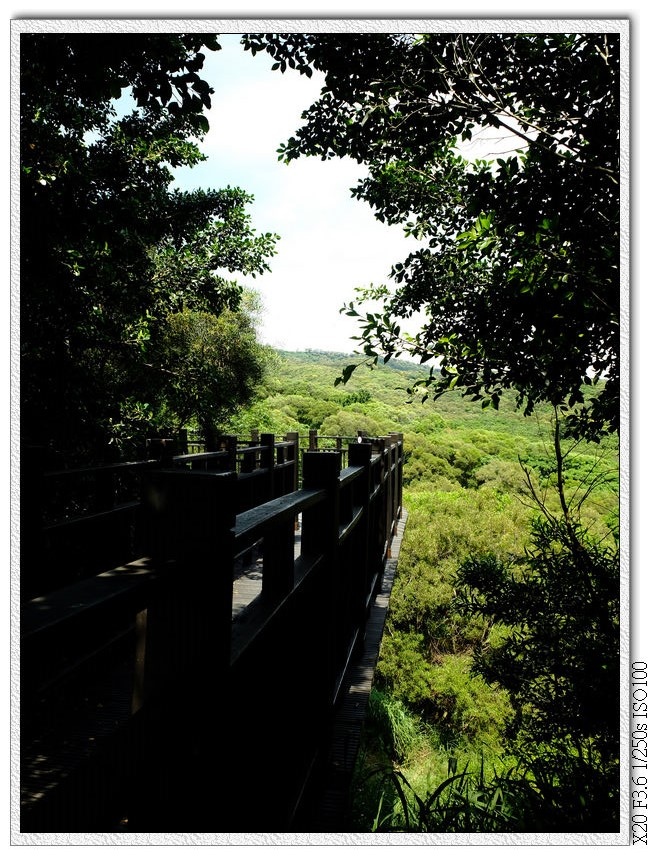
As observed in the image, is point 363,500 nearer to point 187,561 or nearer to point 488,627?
point 187,561

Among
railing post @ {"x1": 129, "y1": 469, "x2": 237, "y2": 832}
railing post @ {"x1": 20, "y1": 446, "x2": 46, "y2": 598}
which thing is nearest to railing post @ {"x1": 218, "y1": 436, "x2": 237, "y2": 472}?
railing post @ {"x1": 20, "y1": 446, "x2": 46, "y2": 598}

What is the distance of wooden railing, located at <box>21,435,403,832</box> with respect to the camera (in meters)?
0.73

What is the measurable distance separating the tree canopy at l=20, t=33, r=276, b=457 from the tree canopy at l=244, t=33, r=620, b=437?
679 mm

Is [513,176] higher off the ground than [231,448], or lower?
higher

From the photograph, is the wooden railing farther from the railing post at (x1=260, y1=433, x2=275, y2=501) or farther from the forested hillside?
the railing post at (x1=260, y1=433, x2=275, y2=501)

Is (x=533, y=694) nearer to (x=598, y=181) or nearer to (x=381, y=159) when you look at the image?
(x=598, y=181)

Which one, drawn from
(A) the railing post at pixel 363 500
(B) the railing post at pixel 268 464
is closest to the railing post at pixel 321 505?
(A) the railing post at pixel 363 500

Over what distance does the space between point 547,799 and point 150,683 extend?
2.16 metres

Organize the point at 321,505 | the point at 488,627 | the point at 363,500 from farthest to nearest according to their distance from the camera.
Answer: the point at 488,627 < the point at 363,500 < the point at 321,505

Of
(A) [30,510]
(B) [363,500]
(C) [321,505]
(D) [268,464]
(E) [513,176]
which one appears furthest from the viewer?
(D) [268,464]

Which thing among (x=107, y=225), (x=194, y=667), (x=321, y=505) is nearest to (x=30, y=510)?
(x=321, y=505)

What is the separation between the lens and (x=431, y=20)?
2.09 meters

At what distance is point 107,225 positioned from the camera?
3.67 m

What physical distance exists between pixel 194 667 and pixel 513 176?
2568 mm
